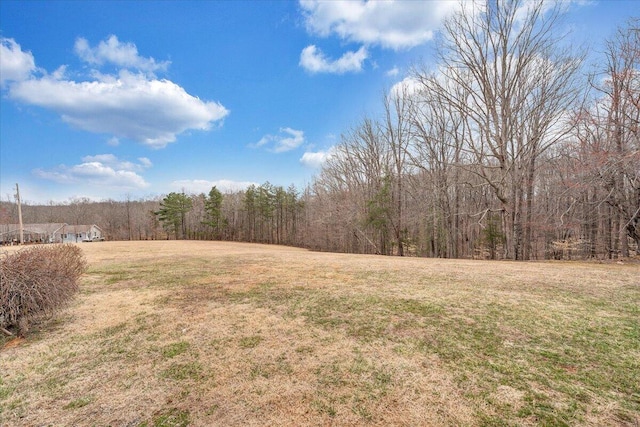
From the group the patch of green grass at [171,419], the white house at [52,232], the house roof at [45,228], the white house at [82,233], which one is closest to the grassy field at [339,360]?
the patch of green grass at [171,419]

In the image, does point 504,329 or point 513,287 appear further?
point 513,287

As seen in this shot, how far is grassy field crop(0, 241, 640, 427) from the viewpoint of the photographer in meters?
1.99

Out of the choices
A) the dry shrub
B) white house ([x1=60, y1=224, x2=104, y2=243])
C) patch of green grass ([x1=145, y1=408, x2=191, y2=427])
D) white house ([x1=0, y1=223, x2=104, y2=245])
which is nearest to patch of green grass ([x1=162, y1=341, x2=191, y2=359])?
patch of green grass ([x1=145, y1=408, x2=191, y2=427])

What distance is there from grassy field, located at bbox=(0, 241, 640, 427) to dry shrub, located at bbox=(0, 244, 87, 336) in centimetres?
35

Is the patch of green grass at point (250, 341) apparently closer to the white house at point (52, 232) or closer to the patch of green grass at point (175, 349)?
the patch of green grass at point (175, 349)

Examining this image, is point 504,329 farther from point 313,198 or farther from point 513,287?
point 313,198

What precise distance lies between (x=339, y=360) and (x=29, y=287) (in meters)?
4.21

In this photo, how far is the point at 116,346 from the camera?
10.7 feet

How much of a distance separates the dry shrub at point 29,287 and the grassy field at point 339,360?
351 millimetres

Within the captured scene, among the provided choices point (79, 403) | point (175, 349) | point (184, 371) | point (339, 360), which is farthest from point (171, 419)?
point (339, 360)

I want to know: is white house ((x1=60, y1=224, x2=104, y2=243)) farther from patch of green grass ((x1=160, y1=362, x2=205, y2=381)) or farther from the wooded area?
patch of green grass ((x1=160, y1=362, x2=205, y2=381))

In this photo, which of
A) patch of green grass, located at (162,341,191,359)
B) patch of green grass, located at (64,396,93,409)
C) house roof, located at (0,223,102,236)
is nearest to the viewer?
patch of green grass, located at (64,396,93,409)

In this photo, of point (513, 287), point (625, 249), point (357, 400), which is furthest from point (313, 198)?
point (357, 400)

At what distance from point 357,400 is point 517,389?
4.19 ft
